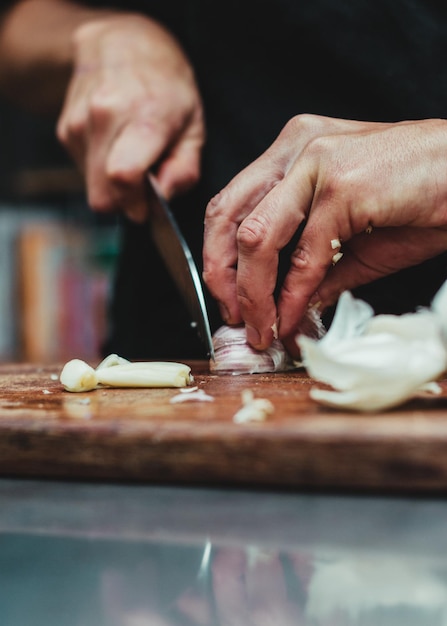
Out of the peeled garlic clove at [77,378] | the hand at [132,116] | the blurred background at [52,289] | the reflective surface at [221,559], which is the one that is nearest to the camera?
the reflective surface at [221,559]

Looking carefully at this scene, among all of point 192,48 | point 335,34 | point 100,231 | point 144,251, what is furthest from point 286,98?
point 100,231

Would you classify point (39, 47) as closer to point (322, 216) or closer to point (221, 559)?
point (322, 216)

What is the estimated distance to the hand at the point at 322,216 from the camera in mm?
781

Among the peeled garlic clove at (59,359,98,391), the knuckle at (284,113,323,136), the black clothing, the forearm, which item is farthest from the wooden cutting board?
the forearm

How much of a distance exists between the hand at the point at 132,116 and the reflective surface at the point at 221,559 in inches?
27.4

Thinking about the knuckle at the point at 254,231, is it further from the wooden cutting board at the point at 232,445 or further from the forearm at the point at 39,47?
the forearm at the point at 39,47

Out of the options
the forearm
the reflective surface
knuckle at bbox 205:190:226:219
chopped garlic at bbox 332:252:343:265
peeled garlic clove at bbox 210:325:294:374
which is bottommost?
peeled garlic clove at bbox 210:325:294:374

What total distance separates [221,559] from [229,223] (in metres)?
0.49

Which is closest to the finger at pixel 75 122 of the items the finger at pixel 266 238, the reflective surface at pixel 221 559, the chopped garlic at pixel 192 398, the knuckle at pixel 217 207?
the knuckle at pixel 217 207

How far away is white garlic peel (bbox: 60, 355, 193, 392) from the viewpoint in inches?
31.5

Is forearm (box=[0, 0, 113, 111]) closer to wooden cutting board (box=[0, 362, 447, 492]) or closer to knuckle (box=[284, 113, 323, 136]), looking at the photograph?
knuckle (box=[284, 113, 323, 136])

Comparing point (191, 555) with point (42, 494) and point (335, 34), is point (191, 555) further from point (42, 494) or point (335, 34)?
point (335, 34)

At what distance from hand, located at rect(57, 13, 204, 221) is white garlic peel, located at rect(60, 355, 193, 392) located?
0.42 m

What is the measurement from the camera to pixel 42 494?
60 cm
